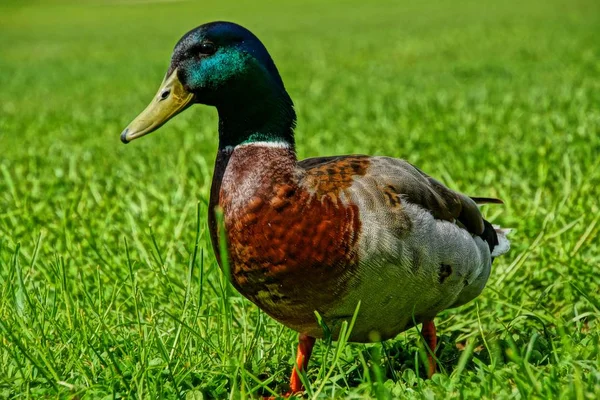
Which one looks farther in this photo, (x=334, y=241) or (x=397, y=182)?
(x=397, y=182)

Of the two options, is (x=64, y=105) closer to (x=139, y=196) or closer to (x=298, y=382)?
Answer: (x=139, y=196)

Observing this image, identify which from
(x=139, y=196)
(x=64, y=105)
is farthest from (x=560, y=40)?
(x=139, y=196)

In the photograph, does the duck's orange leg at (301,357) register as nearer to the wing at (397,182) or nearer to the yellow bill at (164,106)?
the wing at (397,182)

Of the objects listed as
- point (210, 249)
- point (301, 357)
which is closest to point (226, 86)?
point (301, 357)

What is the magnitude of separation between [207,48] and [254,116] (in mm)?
251

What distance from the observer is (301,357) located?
2746 millimetres

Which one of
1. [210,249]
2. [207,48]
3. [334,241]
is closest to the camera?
[334,241]

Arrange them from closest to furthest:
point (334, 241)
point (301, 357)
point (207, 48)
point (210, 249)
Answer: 1. point (334, 241)
2. point (207, 48)
3. point (301, 357)
4. point (210, 249)

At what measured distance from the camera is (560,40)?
1526cm

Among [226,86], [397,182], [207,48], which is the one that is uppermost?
[207,48]

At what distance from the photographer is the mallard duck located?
236 centimetres

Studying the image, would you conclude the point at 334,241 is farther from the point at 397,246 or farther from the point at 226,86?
the point at 226,86

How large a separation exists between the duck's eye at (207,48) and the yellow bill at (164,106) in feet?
0.36

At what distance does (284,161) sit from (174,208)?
2.07 m
